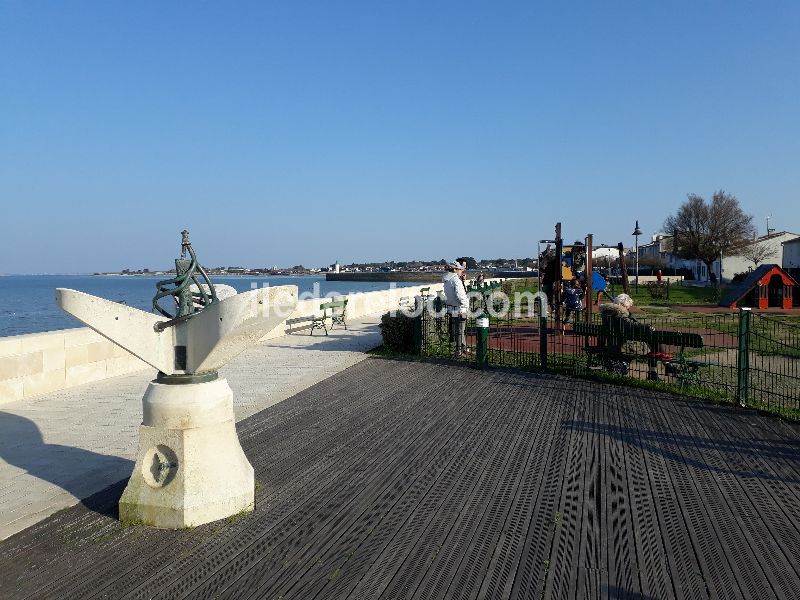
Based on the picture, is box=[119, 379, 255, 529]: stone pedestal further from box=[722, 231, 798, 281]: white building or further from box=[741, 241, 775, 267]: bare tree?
box=[722, 231, 798, 281]: white building

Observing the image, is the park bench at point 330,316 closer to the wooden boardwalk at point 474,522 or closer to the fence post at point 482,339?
the fence post at point 482,339

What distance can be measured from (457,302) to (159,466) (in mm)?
7453

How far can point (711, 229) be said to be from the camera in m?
56.9

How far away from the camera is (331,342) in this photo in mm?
15266

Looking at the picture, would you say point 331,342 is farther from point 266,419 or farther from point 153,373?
point 266,419

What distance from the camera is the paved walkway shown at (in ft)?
16.1

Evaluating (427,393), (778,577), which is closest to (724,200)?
(427,393)

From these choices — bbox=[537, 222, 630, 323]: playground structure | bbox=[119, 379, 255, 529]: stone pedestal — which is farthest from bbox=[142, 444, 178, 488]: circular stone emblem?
bbox=[537, 222, 630, 323]: playground structure

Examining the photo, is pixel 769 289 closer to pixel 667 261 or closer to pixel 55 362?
pixel 55 362

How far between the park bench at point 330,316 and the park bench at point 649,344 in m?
8.82

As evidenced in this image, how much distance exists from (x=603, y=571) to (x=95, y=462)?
4.70 m

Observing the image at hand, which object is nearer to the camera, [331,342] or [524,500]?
[524,500]

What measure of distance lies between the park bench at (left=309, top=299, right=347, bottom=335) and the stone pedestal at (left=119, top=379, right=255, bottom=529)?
12662 millimetres

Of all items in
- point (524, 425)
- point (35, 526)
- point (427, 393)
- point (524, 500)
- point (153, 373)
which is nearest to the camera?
point (35, 526)
